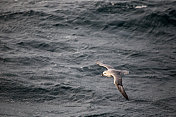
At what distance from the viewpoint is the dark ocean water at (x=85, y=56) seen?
40.1 ft

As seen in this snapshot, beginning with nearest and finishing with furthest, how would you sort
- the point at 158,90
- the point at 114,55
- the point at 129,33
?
the point at 158,90
the point at 114,55
the point at 129,33

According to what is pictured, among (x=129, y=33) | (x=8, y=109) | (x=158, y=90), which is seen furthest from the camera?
(x=129, y=33)

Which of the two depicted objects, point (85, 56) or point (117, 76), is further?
point (85, 56)

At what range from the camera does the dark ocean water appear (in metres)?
12.2

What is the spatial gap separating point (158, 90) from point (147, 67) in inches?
78.3

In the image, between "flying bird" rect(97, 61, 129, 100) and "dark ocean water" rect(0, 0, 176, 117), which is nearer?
"flying bird" rect(97, 61, 129, 100)

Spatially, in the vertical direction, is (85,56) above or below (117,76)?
below

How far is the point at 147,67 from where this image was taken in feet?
50.0

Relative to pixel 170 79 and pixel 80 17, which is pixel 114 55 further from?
pixel 80 17

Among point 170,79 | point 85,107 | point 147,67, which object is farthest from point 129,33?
point 85,107

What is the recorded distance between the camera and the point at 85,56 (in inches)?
630

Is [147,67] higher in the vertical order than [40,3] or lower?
lower

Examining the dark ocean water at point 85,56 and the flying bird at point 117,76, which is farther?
the dark ocean water at point 85,56

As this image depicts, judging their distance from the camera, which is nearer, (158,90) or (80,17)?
(158,90)
